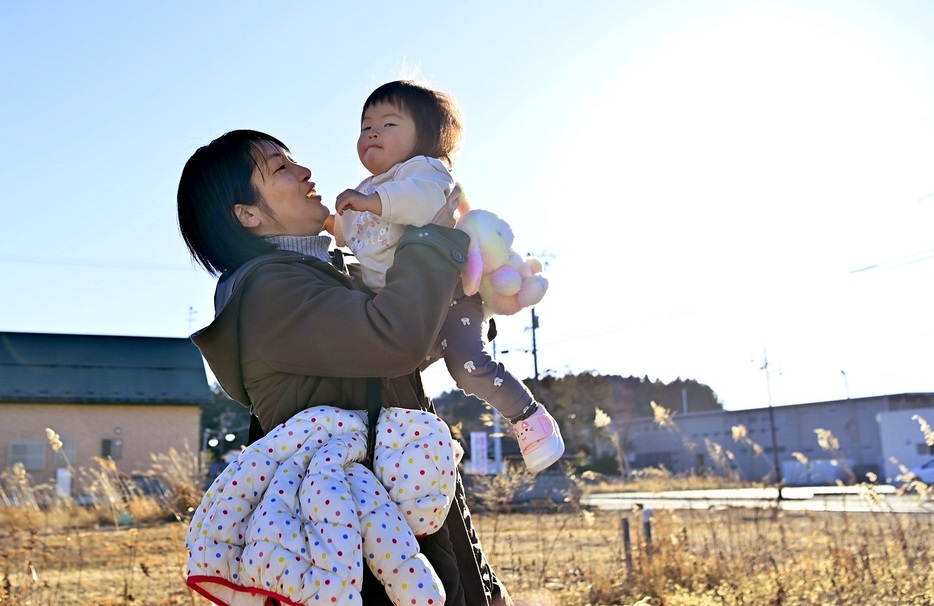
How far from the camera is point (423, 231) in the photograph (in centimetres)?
180

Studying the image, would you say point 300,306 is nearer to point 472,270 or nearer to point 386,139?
point 472,270

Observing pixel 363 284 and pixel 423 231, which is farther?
pixel 363 284

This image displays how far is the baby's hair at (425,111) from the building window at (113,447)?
27.9 meters

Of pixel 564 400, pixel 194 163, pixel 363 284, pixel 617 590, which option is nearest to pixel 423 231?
pixel 363 284

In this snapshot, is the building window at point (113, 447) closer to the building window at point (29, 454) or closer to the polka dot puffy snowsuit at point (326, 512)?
the building window at point (29, 454)

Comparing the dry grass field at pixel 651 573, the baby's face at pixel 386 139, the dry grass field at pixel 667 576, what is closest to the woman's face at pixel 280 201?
the baby's face at pixel 386 139

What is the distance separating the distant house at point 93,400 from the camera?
26944 millimetres

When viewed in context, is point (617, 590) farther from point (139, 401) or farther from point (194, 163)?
point (139, 401)

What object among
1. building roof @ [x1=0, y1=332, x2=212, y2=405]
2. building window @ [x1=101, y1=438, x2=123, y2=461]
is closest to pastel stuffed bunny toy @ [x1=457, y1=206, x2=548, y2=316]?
building roof @ [x1=0, y1=332, x2=212, y2=405]

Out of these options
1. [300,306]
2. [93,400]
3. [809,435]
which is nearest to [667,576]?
[300,306]

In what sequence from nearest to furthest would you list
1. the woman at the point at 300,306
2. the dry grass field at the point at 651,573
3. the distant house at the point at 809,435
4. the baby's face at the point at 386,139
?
the woman at the point at 300,306
the baby's face at the point at 386,139
the dry grass field at the point at 651,573
the distant house at the point at 809,435

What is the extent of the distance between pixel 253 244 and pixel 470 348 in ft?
1.88

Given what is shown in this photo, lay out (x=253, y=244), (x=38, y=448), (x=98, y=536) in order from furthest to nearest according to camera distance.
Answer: (x=38, y=448) → (x=98, y=536) → (x=253, y=244)

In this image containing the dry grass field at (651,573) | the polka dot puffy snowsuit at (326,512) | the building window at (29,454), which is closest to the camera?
the polka dot puffy snowsuit at (326,512)
